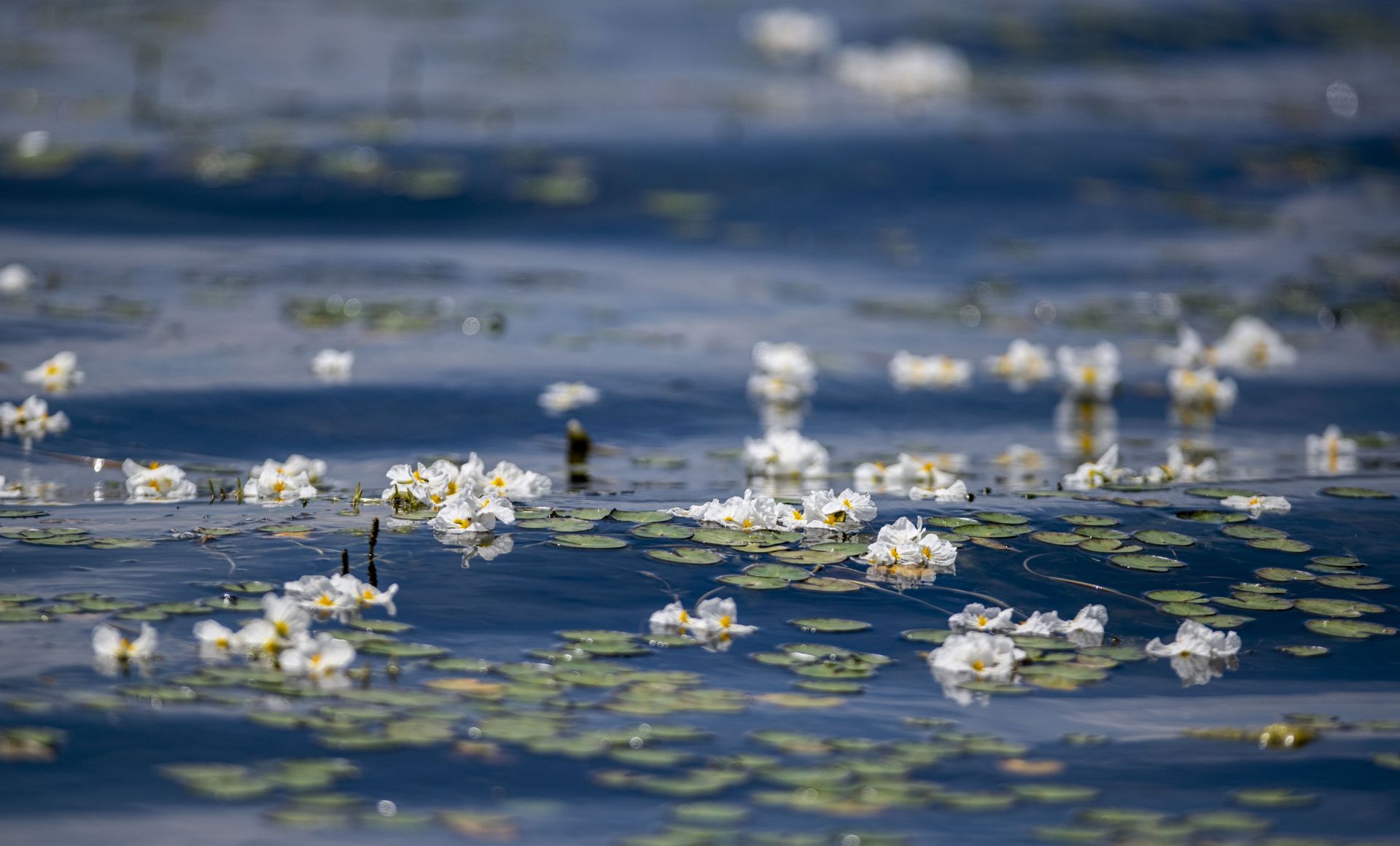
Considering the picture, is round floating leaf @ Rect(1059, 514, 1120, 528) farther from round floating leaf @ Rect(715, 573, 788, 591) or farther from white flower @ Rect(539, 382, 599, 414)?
white flower @ Rect(539, 382, 599, 414)

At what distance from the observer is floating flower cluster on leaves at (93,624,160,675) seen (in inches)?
112

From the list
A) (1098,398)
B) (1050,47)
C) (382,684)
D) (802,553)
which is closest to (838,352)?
(1098,398)

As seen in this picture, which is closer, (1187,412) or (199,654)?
(199,654)

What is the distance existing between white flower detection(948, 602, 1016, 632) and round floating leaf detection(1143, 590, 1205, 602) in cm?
46

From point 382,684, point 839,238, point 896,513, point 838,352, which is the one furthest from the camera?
point 839,238

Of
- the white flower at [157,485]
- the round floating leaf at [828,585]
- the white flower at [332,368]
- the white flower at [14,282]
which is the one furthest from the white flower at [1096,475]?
the white flower at [14,282]

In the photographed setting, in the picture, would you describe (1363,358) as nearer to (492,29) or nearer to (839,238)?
(839,238)

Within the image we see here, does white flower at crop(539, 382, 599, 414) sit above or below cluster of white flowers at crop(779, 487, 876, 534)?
above

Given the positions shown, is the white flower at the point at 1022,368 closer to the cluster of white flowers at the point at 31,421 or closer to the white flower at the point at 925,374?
the white flower at the point at 925,374

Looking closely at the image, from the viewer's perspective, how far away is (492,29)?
44.6ft

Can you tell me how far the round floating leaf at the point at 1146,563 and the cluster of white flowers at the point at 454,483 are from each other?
1.49 metres

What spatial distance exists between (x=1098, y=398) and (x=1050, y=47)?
7767 millimetres

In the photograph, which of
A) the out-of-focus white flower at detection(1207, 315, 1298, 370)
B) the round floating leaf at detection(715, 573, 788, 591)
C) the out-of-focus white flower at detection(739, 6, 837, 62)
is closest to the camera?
the round floating leaf at detection(715, 573, 788, 591)

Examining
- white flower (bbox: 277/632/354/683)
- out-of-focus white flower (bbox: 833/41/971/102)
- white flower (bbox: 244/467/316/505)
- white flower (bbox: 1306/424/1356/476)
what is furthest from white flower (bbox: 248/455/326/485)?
out-of-focus white flower (bbox: 833/41/971/102)
